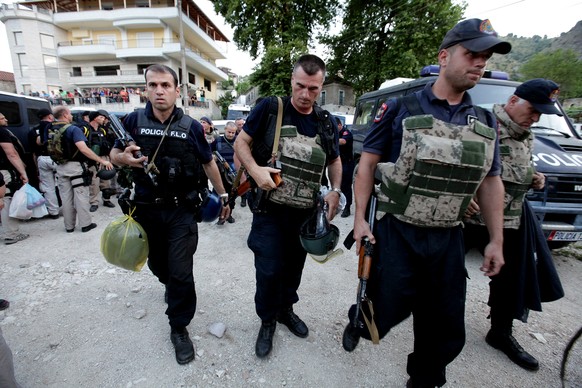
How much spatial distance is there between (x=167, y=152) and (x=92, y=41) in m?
32.5

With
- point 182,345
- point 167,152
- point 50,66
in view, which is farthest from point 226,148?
point 50,66

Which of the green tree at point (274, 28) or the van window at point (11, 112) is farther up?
the green tree at point (274, 28)

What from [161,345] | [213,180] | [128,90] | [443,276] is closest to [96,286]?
[161,345]

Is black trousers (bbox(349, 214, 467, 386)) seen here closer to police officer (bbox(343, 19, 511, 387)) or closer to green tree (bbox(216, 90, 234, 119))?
police officer (bbox(343, 19, 511, 387))

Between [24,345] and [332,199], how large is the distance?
253cm

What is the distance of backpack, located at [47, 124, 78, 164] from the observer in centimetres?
406

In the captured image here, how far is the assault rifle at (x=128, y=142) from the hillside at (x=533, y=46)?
9834 centimetres

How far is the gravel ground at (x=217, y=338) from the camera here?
1922 millimetres

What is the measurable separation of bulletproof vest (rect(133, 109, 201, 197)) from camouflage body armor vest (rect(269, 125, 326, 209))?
2.28 feet

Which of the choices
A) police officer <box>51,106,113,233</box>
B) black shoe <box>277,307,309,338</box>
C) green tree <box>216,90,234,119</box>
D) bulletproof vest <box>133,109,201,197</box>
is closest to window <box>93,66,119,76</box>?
green tree <box>216,90,234,119</box>

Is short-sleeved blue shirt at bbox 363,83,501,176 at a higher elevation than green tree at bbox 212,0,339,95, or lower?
lower

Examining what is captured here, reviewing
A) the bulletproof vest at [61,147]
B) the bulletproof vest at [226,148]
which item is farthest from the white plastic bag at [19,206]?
the bulletproof vest at [226,148]

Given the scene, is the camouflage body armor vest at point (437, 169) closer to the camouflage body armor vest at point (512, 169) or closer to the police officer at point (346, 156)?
the camouflage body armor vest at point (512, 169)

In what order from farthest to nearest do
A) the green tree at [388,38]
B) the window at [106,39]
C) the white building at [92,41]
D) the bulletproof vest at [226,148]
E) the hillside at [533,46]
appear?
the hillside at [533,46] → the window at [106,39] → the white building at [92,41] → the green tree at [388,38] → the bulletproof vest at [226,148]
